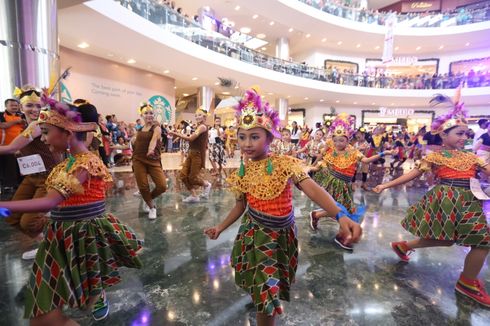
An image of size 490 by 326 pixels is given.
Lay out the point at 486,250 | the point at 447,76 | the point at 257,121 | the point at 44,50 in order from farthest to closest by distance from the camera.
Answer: the point at 447,76, the point at 44,50, the point at 486,250, the point at 257,121

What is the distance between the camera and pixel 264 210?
1.67 meters

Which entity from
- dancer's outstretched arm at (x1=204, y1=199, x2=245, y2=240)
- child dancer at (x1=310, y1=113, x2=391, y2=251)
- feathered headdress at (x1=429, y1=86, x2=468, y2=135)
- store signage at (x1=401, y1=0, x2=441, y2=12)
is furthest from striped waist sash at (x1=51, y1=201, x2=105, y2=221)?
store signage at (x1=401, y1=0, x2=441, y2=12)

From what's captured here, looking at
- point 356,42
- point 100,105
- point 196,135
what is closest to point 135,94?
point 100,105

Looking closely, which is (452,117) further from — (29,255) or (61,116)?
(29,255)

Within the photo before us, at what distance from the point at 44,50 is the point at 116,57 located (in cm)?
718

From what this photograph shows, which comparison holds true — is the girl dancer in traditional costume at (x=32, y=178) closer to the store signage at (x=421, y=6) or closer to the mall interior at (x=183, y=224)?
the mall interior at (x=183, y=224)

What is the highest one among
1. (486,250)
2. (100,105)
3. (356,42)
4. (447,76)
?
(356,42)

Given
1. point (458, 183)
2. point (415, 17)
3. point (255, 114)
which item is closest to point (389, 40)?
point (415, 17)

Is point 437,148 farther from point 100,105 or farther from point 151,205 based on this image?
point 100,105

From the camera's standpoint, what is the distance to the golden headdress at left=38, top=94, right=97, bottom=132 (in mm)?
1596

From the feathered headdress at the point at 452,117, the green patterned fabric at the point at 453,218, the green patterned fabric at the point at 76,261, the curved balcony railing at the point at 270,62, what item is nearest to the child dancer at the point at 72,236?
the green patterned fabric at the point at 76,261

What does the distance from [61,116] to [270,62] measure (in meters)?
15.4

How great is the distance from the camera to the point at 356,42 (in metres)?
20.4

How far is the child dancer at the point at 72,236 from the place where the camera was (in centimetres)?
146
